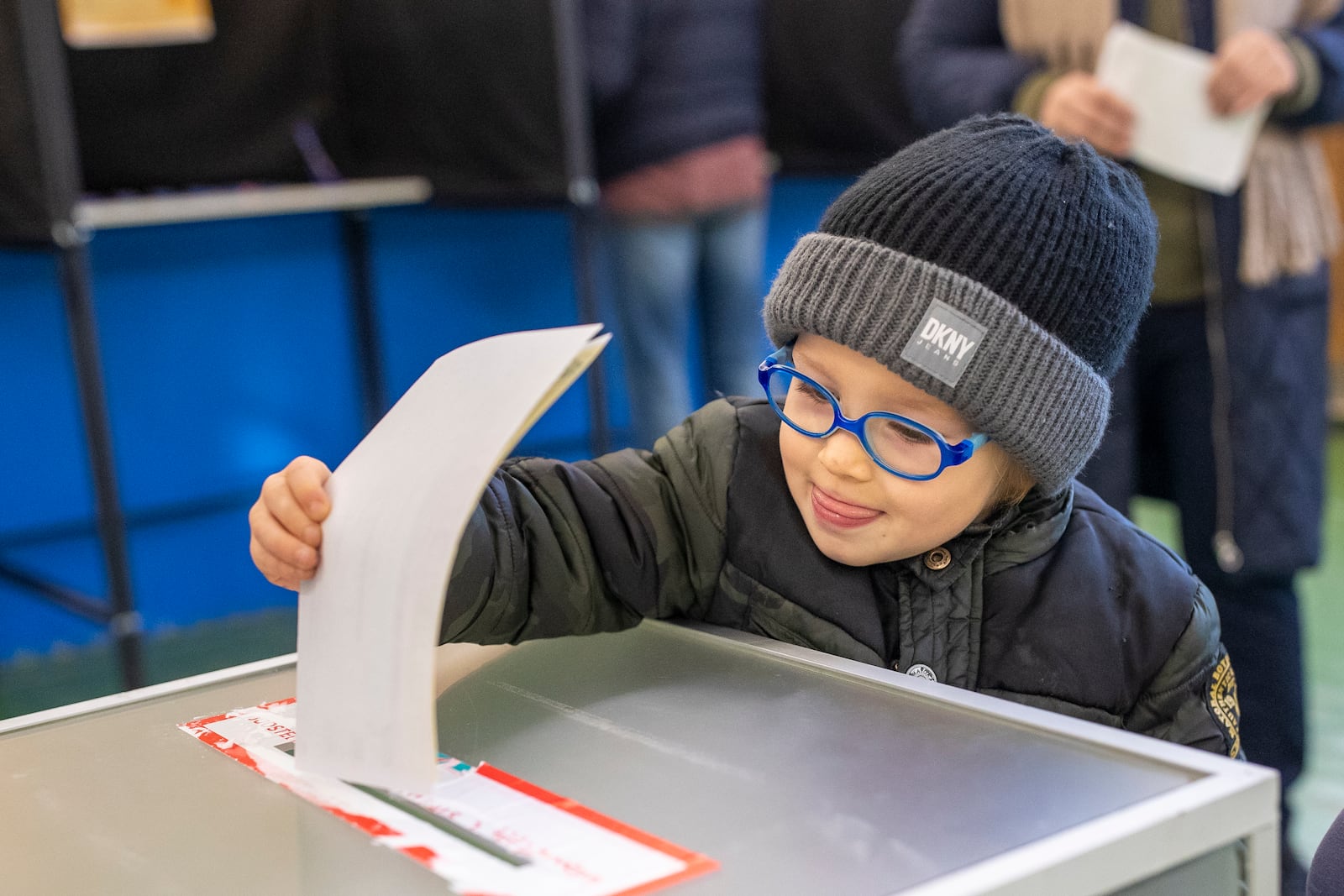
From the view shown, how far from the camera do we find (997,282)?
34.7 inches

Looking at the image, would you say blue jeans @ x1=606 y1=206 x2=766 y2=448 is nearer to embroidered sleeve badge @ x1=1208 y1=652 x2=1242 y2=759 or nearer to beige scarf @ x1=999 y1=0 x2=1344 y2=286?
beige scarf @ x1=999 y1=0 x2=1344 y2=286

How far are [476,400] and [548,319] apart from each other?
2966mm

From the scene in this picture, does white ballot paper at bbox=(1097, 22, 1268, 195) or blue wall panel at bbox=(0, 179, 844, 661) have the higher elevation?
white ballot paper at bbox=(1097, 22, 1268, 195)

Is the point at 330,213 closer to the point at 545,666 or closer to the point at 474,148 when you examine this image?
the point at 474,148

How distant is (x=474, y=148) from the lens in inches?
118

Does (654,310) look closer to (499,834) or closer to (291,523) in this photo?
(291,523)

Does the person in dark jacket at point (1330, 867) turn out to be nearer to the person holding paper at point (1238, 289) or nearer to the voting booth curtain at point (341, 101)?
the person holding paper at point (1238, 289)

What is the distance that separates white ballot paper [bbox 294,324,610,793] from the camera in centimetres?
60

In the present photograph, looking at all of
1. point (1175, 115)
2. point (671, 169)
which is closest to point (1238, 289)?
point (1175, 115)

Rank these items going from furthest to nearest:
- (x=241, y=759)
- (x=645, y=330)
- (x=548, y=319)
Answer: (x=548, y=319)
(x=645, y=330)
(x=241, y=759)

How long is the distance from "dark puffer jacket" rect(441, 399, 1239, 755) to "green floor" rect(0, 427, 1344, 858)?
111cm

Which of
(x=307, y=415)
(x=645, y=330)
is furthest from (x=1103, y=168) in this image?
(x=307, y=415)

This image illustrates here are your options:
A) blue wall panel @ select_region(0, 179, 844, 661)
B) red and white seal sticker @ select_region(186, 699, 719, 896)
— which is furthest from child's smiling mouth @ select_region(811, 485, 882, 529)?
blue wall panel @ select_region(0, 179, 844, 661)

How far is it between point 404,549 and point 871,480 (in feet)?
1.16
